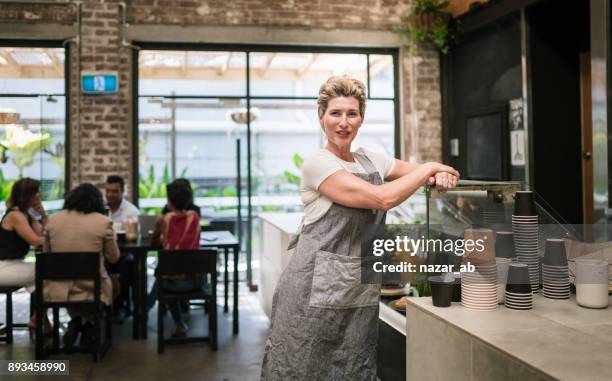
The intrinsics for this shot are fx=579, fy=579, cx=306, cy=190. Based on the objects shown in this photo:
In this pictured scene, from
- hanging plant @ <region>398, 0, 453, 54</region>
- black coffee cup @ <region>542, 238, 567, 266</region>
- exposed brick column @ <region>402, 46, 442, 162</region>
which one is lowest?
black coffee cup @ <region>542, 238, 567, 266</region>

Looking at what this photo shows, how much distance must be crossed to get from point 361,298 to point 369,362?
0.22m

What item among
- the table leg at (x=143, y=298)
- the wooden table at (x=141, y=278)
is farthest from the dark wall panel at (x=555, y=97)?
the table leg at (x=143, y=298)

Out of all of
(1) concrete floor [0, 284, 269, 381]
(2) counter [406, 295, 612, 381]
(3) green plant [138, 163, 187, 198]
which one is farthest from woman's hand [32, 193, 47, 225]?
(2) counter [406, 295, 612, 381]

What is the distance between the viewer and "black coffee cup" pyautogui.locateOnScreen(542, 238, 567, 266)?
6.27 feet

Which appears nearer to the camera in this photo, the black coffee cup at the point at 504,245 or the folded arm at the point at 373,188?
the folded arm at the point at 373,188

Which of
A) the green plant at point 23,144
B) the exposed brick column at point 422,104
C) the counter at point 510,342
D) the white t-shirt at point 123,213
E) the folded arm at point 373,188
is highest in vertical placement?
the exposed brick column at point 422,104

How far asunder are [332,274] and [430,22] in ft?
18.9

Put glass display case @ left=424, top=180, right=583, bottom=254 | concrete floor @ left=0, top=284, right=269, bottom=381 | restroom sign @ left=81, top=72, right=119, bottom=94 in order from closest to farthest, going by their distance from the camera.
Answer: glass display case @ left=424, top=180, right=583, bottom=254 < concrete floor @ left=0, top=284, right=269, bottom=381 < restroom sign @ left=81, top=72, right=119, bottom=94

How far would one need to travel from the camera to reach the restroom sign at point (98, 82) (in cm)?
653

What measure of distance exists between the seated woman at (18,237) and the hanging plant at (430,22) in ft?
15.3

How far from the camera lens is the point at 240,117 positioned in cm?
714

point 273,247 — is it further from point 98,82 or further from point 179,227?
point 98,82

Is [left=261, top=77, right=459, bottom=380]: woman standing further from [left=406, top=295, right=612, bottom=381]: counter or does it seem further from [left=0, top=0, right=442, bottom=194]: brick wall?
[left=0, top=0, right=442, bottom=194]: brick wall

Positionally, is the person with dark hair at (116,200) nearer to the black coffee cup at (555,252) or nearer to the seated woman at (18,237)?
the seated woman at (18,237)
